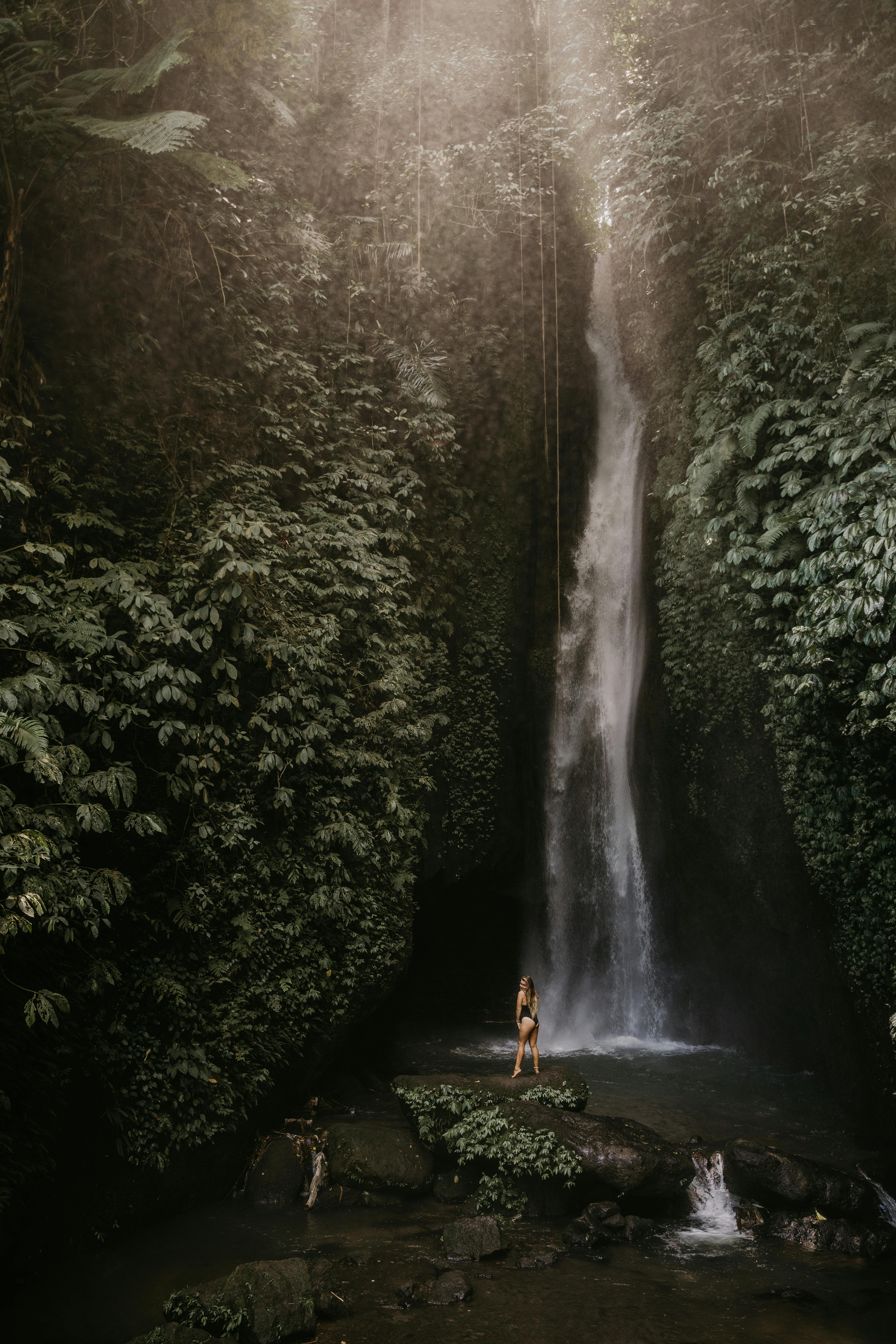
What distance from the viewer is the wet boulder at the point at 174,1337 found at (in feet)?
15.8

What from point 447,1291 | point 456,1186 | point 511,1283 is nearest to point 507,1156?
point 456,1186

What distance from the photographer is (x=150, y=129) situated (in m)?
6.60

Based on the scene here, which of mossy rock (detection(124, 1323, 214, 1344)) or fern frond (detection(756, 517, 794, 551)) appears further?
fern frond (detection(756, 517, 794, 551))

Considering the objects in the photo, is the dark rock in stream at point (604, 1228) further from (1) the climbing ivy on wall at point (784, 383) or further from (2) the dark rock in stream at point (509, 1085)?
(1) the climbing ivy on wall at point (784, 383)

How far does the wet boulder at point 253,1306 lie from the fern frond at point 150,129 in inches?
331

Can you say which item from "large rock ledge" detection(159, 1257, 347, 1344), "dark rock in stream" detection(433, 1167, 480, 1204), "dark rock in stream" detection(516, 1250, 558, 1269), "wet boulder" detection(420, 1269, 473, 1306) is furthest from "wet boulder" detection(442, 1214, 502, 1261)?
"large rock ledge" detection(159, 1257, 347, 1344)

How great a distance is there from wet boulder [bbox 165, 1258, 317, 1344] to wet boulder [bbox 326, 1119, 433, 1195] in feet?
6.11

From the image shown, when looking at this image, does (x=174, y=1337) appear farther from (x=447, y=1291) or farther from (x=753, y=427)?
(x=753, y=427)

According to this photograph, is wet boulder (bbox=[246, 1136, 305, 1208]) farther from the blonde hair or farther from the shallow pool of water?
the blonde hair

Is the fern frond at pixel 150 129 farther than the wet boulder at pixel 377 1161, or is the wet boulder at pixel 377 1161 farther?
the wet boulder at pixel 377 1161

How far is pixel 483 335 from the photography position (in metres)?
13.2

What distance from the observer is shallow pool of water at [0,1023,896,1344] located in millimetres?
5305

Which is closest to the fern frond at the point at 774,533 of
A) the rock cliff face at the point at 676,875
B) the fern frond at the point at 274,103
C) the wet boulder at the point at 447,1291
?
the rock cliff face at the point at 676,875

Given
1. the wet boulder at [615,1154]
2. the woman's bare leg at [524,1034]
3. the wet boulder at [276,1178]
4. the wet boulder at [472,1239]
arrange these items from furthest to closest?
the woman's bare leg at [524,1034] < the wet boulder at [276,1178] < the wet boulder at [615,1154] < the wet boulder at [472,1239]
